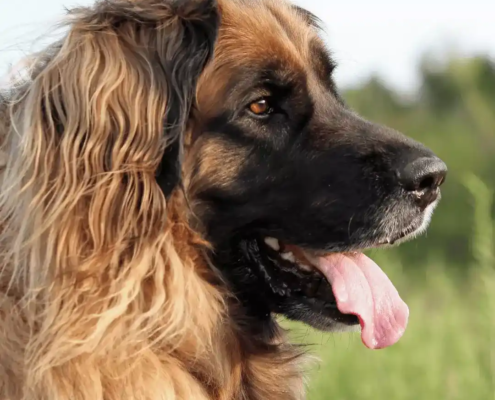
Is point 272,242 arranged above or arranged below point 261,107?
below

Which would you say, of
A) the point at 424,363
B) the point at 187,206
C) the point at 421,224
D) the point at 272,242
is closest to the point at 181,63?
the point at 187,206

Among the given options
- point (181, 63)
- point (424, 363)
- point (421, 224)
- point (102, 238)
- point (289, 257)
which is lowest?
point (424, 363)

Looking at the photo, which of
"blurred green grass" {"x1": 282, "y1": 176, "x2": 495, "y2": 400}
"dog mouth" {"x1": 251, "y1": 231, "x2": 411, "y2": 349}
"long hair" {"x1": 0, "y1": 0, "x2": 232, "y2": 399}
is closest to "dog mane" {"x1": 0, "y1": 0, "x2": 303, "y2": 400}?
"long hair" {"x1": 0, "y1": 0, "x2": 232, "y2": 399}

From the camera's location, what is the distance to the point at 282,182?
10.5 feet

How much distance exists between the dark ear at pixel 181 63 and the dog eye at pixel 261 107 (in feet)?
0.88

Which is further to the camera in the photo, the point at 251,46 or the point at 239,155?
the point at 251,46

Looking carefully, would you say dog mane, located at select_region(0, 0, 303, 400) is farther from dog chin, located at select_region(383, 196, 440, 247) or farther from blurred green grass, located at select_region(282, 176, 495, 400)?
blurred green grass, located at select_region(282, 176, 495, 400)

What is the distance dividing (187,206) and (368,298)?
88 cm

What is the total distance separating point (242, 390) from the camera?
10.6ft

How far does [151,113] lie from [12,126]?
0.56 metres

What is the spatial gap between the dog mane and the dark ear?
2 cm

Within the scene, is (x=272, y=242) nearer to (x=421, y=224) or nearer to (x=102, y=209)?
(x=421, y=224)

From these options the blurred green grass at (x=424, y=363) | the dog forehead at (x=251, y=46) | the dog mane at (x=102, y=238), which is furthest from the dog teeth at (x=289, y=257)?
the blurred green grass at (x=424, y=363)

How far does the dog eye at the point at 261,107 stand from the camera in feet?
10.3
